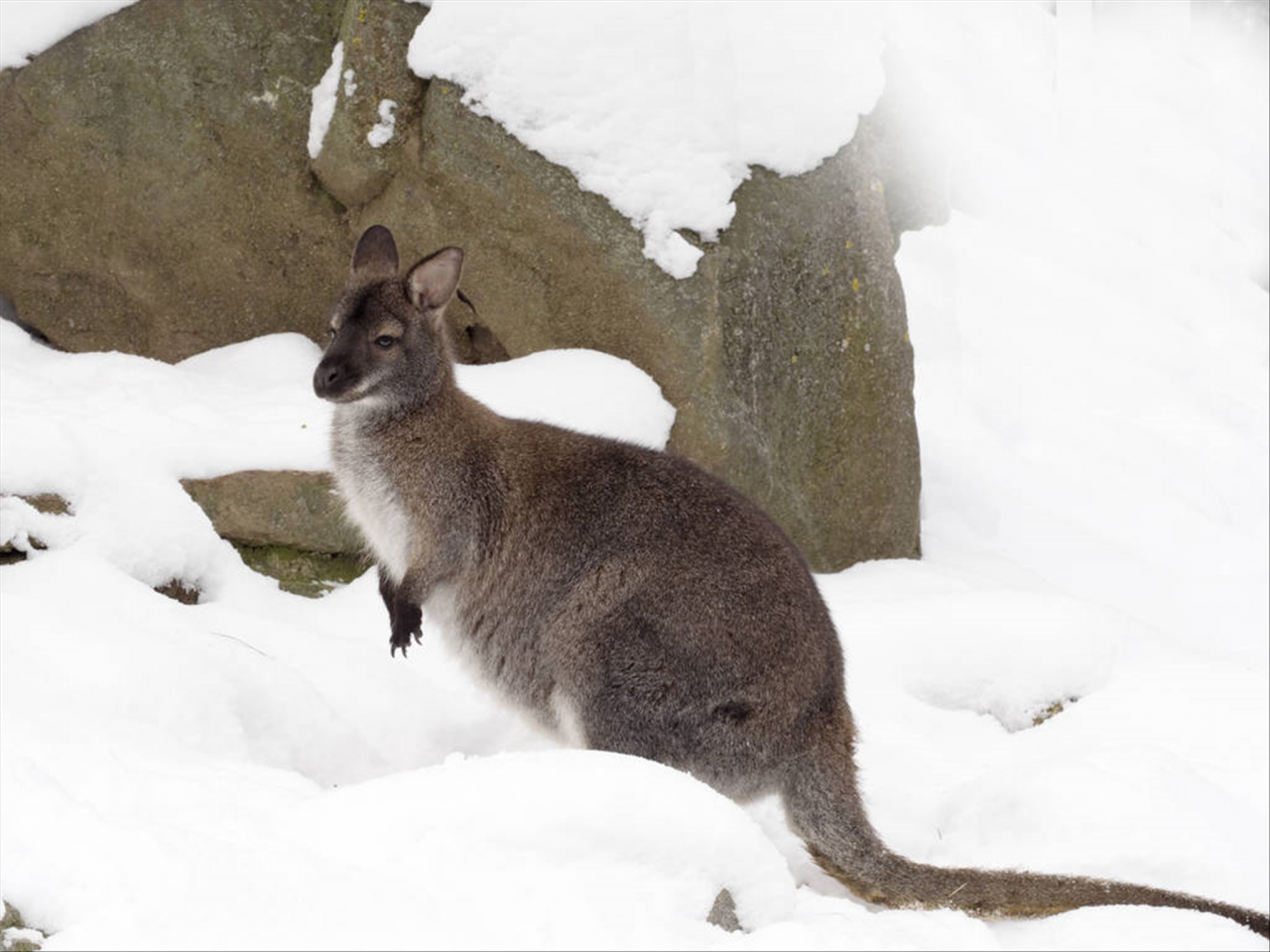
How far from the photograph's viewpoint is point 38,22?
27.1 ft

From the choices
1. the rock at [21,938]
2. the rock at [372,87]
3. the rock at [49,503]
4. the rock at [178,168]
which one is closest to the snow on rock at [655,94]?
the rock at [372,87]

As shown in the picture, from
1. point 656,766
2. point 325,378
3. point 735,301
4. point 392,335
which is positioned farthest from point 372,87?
point 656,766

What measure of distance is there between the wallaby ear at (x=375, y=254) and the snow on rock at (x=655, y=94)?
245 cm

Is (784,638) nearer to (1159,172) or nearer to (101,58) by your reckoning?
(101,58)

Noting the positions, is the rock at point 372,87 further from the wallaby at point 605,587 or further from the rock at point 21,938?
the rock at point 21,938

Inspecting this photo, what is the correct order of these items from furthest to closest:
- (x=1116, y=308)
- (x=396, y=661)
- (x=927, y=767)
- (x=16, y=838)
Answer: (x=1116, y=308)
(x=396, y=661)
(x=927, y=767)
(x=16, y=838)

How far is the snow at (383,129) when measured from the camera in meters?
8.01

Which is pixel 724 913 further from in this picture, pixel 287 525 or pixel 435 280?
pixel 287 525

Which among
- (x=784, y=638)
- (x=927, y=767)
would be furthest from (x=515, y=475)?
(x=927, y=767)

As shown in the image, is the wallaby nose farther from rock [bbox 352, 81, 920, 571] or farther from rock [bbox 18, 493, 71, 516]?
rock [bbox 352, 81, 920, 571]

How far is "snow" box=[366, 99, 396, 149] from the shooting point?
26.3ft

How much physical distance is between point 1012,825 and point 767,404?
138 inches

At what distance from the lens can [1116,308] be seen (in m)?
14.0

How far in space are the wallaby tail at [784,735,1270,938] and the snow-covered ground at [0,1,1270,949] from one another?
101mm
